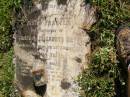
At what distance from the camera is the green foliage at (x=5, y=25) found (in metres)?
6.12

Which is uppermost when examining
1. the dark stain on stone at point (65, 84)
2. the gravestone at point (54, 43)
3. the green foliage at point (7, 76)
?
the gravestone at point (54, 43)

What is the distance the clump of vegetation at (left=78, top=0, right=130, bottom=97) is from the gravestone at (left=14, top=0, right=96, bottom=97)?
0.09 meters

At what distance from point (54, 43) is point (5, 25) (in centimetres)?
139

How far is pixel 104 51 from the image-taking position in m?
4.65

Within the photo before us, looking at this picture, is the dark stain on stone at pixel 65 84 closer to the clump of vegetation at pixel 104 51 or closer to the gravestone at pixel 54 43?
the gravestone at pixel 54 43

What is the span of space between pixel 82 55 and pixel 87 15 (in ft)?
1.45

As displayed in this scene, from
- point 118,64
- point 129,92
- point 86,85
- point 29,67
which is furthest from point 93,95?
point 29,67

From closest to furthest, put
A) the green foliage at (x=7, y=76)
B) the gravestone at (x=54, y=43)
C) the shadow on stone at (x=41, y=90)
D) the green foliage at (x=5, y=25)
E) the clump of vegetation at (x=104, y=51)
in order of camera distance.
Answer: the clump of vegetation at (x=104, y=51), the gravestone at (x=54, y=43), the shadow on stone at (x=41, y=90), the green foliage at (x=7, y=76), the green foliage at (x=5, y=25)

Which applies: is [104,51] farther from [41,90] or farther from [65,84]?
[41,90]

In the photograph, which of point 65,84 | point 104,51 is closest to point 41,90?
point 65,84

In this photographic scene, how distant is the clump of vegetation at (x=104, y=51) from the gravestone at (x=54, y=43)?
0.09 meters

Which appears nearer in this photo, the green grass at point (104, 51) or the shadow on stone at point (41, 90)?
the green grass at point (104, 51)

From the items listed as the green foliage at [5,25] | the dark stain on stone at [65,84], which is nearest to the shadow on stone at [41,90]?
the dark stain on stone at [65,84]

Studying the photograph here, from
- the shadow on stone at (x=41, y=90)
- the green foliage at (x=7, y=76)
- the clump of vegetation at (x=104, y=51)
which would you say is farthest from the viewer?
the green foliage at (x=7, y=76)
